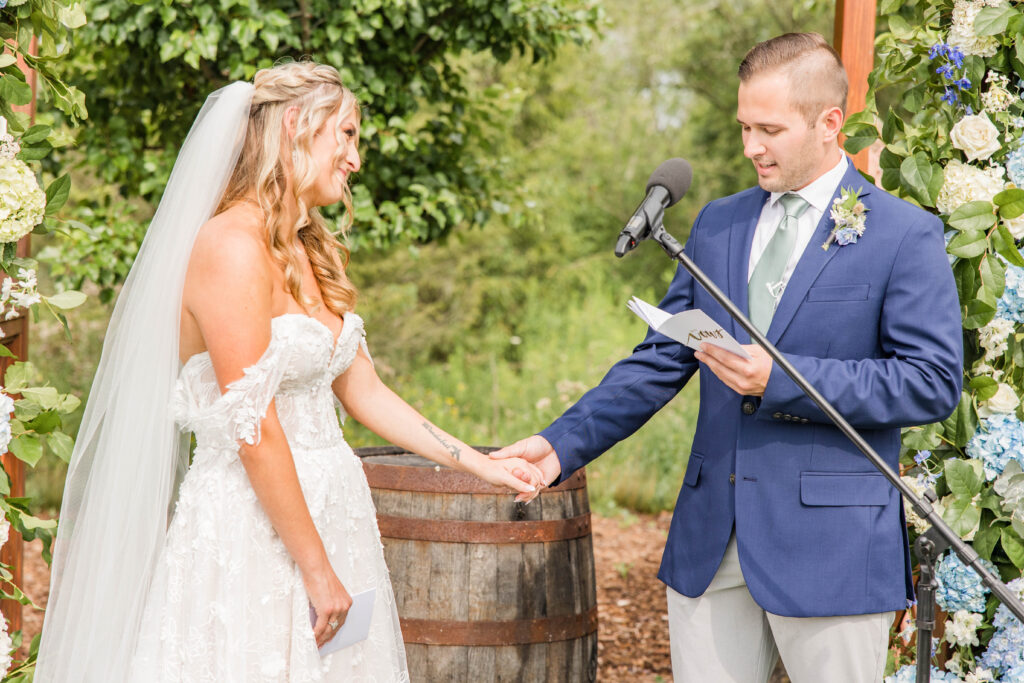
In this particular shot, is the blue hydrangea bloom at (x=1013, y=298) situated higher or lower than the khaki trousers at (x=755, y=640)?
higher

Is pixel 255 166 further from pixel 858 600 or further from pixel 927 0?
pixel 927 0

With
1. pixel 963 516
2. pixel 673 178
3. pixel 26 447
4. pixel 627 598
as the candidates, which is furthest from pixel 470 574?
pixel 627 598

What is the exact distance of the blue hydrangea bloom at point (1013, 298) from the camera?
278 centimetres

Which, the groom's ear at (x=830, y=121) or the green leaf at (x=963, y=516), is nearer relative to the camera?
the groom's ear at (x=830, y=121)

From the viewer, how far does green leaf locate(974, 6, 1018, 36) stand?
105 inches

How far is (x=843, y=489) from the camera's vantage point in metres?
2.29

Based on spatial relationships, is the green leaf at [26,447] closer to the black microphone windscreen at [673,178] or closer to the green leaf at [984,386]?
the black microphone windscreen at [673,178]

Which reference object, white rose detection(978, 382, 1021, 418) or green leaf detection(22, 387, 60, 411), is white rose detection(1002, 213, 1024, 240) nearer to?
white rose detection(978, 382, 1021, 418)

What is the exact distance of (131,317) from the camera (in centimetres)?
233

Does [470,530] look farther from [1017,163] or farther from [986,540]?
[1017,163]

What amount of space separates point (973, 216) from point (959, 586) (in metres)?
0.98

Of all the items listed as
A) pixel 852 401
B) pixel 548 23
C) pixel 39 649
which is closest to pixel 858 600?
pixel 852 401

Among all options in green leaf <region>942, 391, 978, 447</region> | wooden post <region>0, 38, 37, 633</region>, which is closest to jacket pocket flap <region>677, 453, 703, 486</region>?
green leaf <region>942, 391, 978, 447</region>

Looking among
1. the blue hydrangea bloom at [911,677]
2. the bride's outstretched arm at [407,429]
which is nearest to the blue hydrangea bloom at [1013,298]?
the blue hydrangea bloom at [911,677]
